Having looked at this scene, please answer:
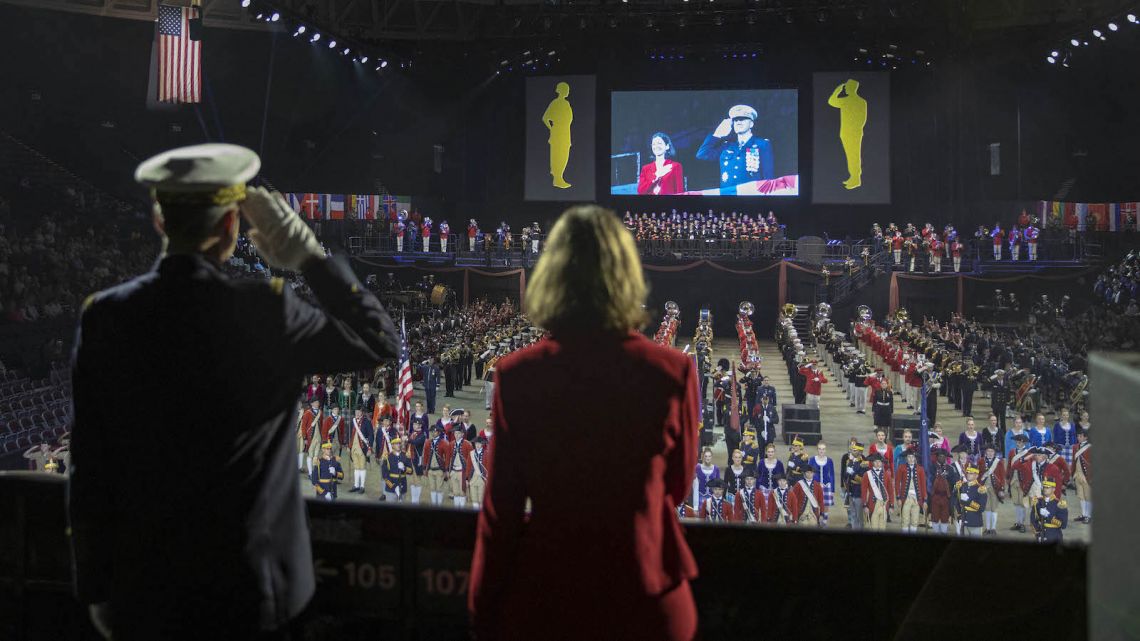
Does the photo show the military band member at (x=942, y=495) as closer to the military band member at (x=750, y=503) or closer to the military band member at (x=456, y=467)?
the military band member at (x=750, y=503)

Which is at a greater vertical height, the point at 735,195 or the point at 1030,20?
the point at 1030,20

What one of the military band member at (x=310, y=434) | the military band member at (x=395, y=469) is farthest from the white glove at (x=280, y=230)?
the military band member at (x=310, y=434)

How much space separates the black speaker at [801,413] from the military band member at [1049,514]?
4121 millimetres

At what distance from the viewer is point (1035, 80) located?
26.8m

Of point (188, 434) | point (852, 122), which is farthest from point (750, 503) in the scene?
point (852, 122)

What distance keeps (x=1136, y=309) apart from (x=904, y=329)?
5615mm

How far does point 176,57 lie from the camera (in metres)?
16.2

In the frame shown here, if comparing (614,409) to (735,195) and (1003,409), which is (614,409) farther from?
(735,195)

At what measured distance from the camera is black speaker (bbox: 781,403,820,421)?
A: 14930 mm

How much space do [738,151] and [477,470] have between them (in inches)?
740

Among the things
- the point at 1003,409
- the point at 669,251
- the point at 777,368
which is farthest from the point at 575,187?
the point at 1003,409

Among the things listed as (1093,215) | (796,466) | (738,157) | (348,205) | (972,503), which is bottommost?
(972,503)

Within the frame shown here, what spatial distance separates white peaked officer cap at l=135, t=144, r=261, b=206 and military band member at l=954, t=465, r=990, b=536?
10.9 meters

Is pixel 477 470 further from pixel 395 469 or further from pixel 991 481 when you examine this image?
pixel 991 481
